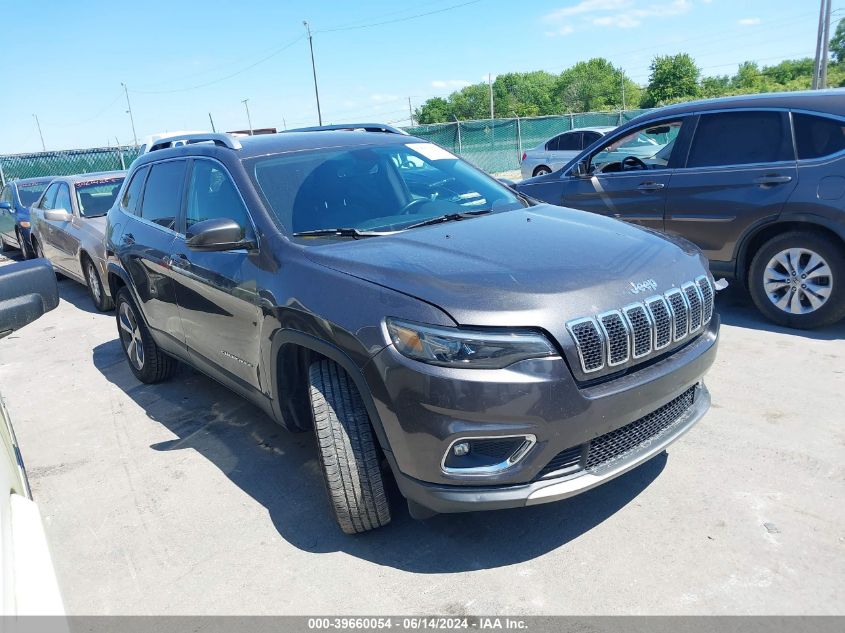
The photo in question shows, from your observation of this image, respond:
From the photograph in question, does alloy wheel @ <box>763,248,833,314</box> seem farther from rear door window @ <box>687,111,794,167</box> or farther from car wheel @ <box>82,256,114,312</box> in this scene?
car wheel @ <box>82,256,114,312</box>

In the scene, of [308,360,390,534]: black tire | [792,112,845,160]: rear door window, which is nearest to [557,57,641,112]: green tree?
[792,112,845,160]: rear door window

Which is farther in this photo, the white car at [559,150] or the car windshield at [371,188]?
the white car at [559,150]

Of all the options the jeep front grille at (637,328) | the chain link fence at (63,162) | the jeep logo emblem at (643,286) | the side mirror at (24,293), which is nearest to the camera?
the side mirror at (24,293)

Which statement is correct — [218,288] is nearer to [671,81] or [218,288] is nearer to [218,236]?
[218,236]

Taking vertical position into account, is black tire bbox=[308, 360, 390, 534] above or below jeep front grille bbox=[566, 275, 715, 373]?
below

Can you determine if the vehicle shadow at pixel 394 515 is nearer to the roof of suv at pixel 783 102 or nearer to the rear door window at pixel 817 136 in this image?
the rear door window at pixel 817 136

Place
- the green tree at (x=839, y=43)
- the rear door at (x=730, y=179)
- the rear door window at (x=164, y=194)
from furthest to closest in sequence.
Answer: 1. the green tree at (x=839, y=43)
2. the rear door at (x=730, y=179)
3. the rear door window at (x=164, y=194)

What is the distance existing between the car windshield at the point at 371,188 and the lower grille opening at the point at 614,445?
4.80ft

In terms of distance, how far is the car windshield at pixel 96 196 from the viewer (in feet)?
27.2

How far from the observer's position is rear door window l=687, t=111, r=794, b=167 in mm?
5188

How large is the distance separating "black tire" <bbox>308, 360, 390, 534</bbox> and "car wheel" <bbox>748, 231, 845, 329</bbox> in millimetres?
3995

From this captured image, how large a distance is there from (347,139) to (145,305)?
2032mm

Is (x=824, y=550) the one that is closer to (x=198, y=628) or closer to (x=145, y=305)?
(x=198, y=628)

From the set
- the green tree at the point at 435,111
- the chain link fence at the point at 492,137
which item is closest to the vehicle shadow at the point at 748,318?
the chain link fence at the point at 492,137
